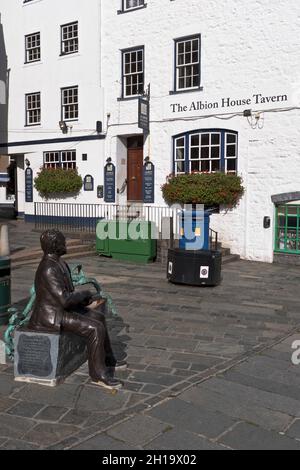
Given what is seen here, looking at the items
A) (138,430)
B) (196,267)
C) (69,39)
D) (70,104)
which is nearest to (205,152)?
(196,267)

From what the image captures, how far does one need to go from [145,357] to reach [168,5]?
1348cm

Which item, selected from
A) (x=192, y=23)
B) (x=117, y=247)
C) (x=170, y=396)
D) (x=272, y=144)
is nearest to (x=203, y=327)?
(x=170, y=396)

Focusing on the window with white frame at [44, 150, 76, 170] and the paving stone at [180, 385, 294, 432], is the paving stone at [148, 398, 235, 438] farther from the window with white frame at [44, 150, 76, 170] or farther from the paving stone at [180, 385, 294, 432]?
the window with white frame at [44, 150, 76, 170]

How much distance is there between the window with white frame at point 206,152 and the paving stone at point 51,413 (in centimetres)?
1149

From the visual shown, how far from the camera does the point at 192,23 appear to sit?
15.4 m

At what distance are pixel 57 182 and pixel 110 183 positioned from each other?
2606 millimetres

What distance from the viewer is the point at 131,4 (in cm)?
1723

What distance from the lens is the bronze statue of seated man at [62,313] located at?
477 centimetres

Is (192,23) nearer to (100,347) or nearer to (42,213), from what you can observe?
(42,213)

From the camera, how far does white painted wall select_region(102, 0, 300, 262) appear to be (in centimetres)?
1366

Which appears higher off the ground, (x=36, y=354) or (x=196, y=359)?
(x=36, y=354)

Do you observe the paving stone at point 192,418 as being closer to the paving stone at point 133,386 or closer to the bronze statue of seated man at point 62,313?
the paving stone at point 133,386

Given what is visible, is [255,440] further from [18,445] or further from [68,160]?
[68,160]
